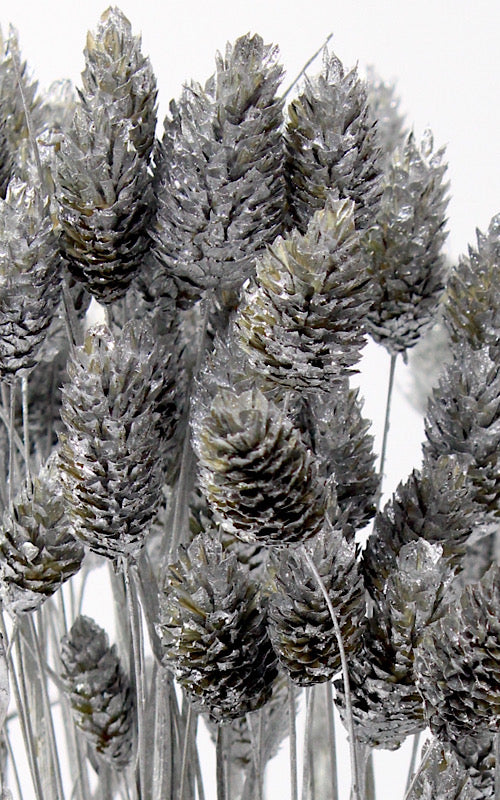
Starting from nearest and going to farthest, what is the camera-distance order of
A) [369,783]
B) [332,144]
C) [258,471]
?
[258,471] → [332,144] → [369,783]

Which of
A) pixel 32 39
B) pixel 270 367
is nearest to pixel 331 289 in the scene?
pixel 270 367

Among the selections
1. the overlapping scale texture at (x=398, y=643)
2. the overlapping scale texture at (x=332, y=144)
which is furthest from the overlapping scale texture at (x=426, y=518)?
the overlapping scale texture at (x=332, y=144)

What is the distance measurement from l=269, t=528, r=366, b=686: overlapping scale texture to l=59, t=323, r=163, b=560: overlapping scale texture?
66mm

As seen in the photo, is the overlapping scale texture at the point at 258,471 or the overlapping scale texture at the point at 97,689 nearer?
the overlapping scale texture at the point at 258,471

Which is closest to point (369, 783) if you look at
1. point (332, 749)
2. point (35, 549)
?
point (332, 749)

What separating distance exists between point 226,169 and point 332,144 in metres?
0.05

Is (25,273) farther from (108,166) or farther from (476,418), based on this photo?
(476,418)

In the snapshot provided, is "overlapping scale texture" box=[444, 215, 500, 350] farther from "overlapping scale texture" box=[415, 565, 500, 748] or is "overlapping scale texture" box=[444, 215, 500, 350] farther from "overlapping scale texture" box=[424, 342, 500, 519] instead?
"overlapping scale texture" box=[415, 565, 500, 748]

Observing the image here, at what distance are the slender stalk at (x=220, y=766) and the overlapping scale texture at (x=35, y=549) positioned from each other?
115 mm

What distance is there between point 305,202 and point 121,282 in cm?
9

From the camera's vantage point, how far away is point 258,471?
325 millimetres

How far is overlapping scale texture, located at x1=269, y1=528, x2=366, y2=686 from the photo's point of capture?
0.38 m

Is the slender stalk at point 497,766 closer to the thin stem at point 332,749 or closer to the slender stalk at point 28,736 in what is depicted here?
the thin stem at point 332,749

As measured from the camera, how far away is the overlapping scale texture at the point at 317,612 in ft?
1.25
